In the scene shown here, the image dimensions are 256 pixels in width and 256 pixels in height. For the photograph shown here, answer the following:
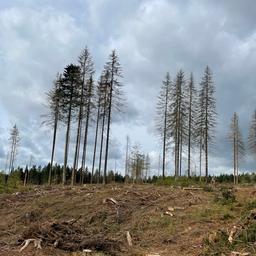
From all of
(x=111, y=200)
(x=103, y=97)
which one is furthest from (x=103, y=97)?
(x=111, y=200)

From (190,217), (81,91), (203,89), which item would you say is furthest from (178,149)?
(190,217)

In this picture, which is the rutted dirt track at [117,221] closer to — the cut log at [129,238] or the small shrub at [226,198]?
the cut log at [129,238]

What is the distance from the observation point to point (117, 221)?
1728cm

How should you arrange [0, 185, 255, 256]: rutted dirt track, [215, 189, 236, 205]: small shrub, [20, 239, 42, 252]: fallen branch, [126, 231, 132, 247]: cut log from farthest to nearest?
[215, 189, 236, 205]: small shrub < [126, 231, 132, 247]: cut log < [0, 185, 255, 256]: rutted dirt track < [20, 239, 42, 252]: fallen branch

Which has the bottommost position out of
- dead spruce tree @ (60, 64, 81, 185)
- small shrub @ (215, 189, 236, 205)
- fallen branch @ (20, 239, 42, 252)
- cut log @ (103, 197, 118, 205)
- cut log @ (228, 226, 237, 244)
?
fallen branch @ (20, 239, 42, 252)

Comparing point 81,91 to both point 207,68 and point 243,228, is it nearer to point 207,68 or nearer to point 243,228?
point 207,68

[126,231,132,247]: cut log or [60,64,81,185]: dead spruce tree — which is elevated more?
[60,64,81,185]: dead spruce tree

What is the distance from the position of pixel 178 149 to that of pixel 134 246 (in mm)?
31810

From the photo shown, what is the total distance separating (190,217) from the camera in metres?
16.4

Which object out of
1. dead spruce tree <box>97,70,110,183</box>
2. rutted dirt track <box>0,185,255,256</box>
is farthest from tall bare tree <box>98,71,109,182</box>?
rutted dirt track <box>0,185,255,256</box>

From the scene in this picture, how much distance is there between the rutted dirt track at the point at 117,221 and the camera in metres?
12.9

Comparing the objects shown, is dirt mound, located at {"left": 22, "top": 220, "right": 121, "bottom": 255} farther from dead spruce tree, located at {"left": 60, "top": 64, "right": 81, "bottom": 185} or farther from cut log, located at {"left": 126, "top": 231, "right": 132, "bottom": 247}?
dead spruce tree, located at {"left": 60, "top": 64, "right": 81, "bottom": 185}

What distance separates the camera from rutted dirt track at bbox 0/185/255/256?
42.3 ft

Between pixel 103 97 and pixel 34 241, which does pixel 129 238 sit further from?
pixel 103 97
